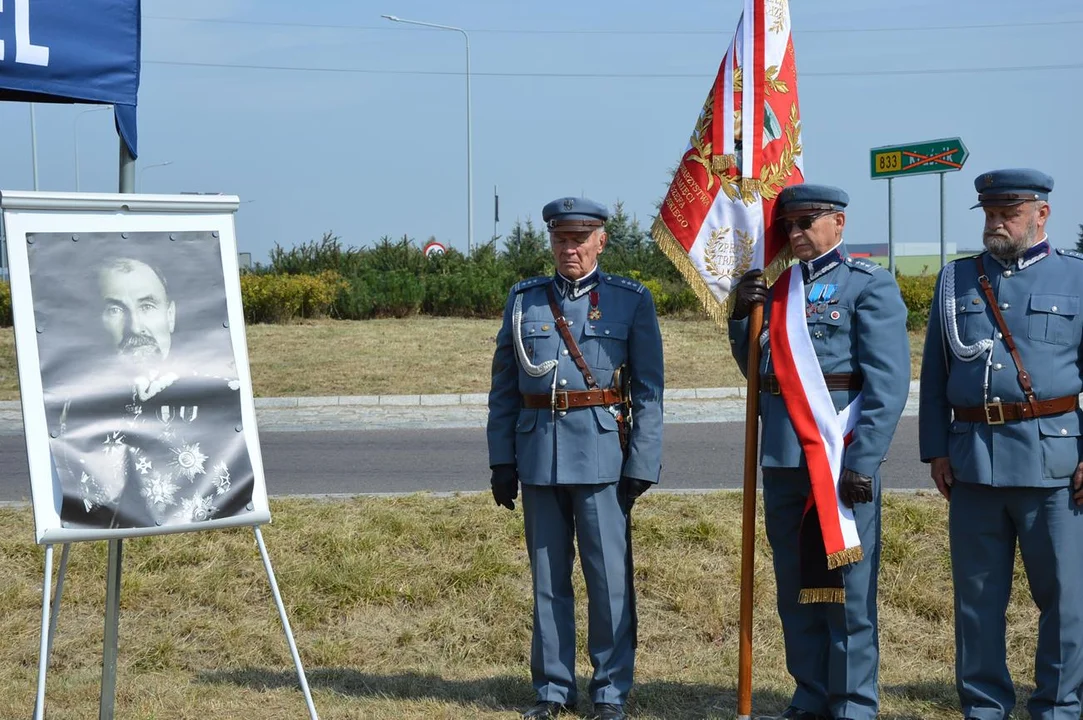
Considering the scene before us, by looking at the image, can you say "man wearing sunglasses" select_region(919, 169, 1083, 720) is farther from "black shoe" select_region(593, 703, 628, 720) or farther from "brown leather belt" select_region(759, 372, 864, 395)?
"black shoe" select_region(593, 703, 628, 720)

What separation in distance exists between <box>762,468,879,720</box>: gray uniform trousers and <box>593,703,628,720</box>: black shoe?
0.65 meters

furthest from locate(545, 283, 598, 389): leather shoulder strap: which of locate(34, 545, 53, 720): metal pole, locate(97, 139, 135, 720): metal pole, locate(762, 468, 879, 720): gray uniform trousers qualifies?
locate(34, 545, 53, 720): metal pole

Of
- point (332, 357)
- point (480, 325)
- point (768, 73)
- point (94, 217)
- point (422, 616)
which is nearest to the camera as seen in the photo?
point (94, 217)

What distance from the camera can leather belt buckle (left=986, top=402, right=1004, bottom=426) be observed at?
421cm

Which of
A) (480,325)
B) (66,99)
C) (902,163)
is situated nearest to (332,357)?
(480,325)

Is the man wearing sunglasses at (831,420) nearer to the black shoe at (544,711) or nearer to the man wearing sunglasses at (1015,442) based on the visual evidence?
the man wearing sunglasses at (1015,442)

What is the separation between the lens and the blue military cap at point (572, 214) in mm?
4668

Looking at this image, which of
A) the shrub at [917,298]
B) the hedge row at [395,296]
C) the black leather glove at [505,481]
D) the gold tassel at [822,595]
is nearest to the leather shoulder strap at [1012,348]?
the gold tassel at [822,595]

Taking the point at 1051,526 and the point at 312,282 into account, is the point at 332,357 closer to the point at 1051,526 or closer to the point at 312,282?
the point at 312,282

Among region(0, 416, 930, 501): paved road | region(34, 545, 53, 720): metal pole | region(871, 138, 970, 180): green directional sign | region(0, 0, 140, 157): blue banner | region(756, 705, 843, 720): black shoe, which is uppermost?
region(871, 138, 970, 180): green directional sign

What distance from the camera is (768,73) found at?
459 centimetres

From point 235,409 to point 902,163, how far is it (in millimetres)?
13870

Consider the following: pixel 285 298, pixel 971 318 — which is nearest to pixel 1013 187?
pixel 971 318

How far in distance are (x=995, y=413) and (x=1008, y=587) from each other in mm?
623
